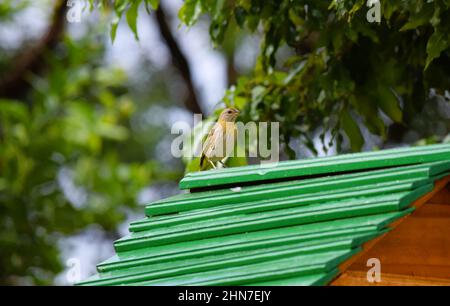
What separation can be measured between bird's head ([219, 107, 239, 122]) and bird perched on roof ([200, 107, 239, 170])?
2.2 inches

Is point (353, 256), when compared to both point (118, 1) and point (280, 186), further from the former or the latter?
point (118, 1)

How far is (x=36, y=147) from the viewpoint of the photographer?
13.7 metres

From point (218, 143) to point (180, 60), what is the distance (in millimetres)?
7744

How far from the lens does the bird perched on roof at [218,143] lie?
18.8 ft

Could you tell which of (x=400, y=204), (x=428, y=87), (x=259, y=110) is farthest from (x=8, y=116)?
(x=400, y=204)

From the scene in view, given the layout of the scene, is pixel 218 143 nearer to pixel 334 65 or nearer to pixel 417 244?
pixel 334 65

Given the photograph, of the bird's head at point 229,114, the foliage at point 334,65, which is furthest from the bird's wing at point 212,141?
the foliage at point 334,65

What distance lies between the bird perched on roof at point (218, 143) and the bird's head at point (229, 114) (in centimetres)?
6

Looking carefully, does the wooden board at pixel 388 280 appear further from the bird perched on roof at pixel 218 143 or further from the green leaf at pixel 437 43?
the bird perched on roof at pixel 218 143

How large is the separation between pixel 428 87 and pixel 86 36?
870 cm

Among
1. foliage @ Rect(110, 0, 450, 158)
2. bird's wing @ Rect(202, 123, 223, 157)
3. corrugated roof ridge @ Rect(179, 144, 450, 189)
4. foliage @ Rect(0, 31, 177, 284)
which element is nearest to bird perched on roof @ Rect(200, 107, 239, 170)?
bird's wing @ Rect(202, 123, 223, 157)

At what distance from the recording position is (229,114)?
602 cm

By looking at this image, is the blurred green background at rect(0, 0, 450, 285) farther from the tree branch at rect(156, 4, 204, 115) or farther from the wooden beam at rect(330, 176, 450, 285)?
the wooden beam at rect(330, 176, 450, 285)
